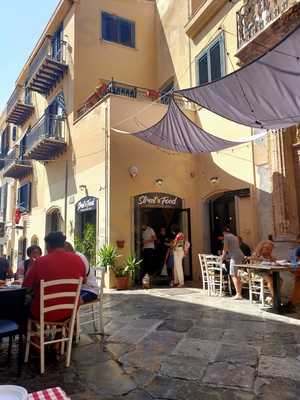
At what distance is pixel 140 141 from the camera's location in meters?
9.58

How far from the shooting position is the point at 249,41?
7.62m

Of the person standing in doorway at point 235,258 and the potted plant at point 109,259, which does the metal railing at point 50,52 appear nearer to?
the potted plant at point 109,259

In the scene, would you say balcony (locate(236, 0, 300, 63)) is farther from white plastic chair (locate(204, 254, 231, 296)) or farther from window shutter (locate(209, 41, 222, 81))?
white plastic chair (locate(204, 254, 231, 296))

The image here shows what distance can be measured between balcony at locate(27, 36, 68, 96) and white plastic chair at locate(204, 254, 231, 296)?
897 centimetres

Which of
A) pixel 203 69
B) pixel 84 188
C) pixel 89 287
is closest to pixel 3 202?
pixel 84 188

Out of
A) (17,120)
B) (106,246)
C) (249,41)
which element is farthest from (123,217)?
(17,120)

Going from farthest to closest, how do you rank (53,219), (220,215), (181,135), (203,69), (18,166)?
(18,166) < (53,219) < (203,69) < (220,215) < (181,135)

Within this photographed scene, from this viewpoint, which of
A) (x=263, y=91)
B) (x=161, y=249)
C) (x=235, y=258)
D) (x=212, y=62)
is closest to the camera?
(x=263, y=91)

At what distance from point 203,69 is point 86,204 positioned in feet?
18.4

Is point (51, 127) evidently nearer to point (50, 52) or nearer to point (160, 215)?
point (50, 52)

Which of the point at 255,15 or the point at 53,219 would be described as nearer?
the point at 255,15

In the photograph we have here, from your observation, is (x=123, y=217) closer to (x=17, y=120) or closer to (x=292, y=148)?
(x=292, y=148)

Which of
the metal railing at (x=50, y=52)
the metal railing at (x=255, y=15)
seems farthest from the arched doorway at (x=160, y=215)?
the metal railing at (x=50, y=52)

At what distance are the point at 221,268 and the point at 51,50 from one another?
11215 millimetres
